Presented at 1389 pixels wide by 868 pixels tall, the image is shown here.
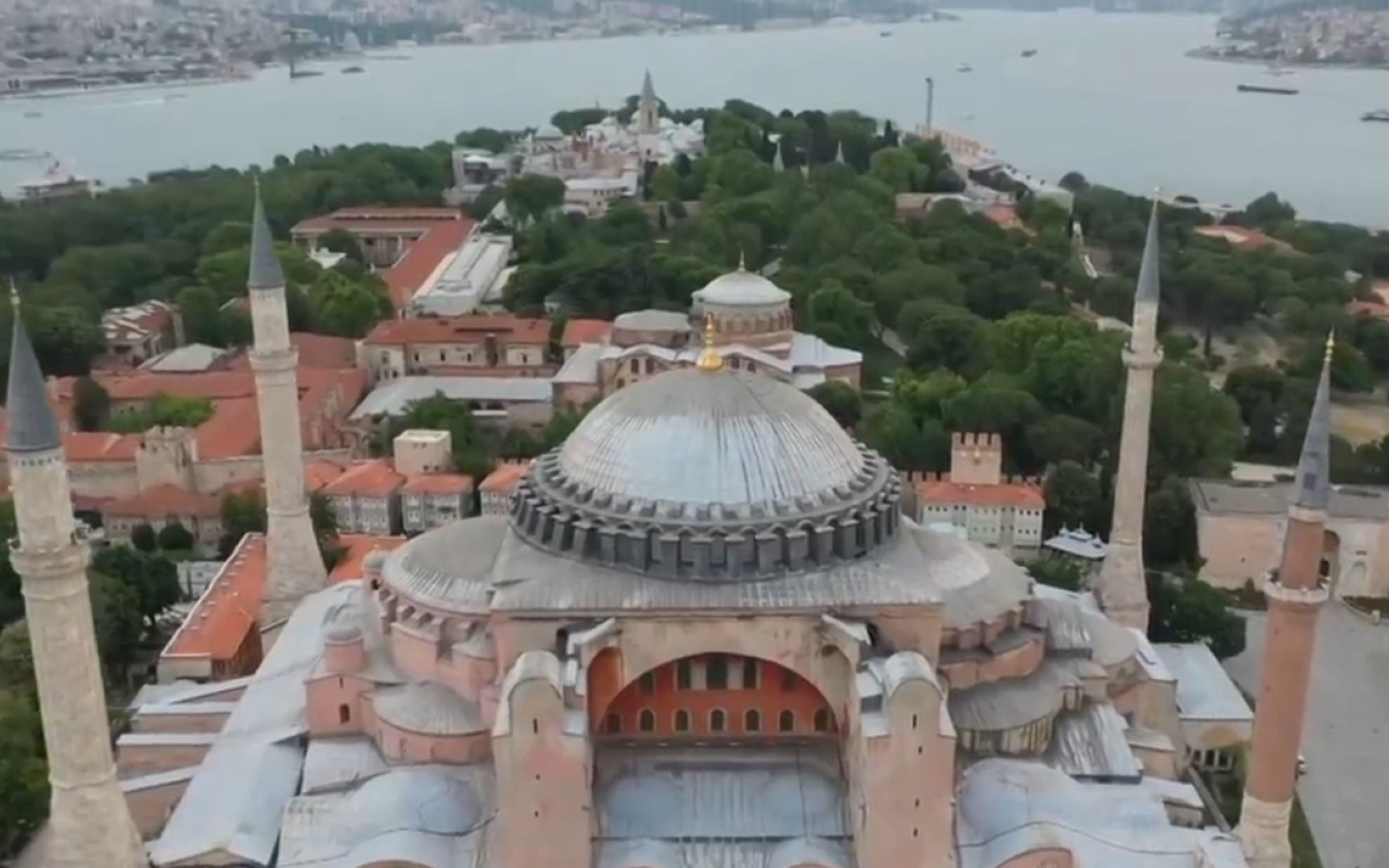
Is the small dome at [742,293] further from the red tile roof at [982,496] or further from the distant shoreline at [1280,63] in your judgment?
the distant shoreline at [1280,63]

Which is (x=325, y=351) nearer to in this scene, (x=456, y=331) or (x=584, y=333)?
(x=456, y=331)

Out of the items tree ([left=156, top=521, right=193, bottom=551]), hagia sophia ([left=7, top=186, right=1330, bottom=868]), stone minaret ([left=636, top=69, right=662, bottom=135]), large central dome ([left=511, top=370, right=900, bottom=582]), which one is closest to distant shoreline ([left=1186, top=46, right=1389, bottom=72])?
stone minaret ([left=636, top=69, right=662, bottom=135])

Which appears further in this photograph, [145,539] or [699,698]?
[145,539]

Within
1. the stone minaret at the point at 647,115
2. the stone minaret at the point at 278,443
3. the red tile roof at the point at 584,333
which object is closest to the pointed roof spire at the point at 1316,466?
the stone minaret at the point at 278,443

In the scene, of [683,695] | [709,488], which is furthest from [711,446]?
[683,695]

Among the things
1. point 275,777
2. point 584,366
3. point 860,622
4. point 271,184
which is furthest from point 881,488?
point 271,184
